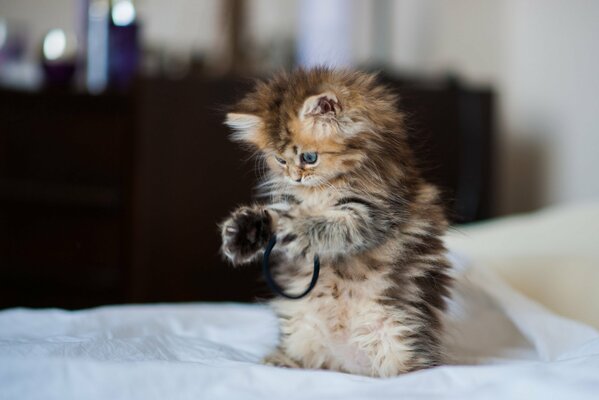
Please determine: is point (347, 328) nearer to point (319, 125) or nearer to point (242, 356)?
point (242, 356)

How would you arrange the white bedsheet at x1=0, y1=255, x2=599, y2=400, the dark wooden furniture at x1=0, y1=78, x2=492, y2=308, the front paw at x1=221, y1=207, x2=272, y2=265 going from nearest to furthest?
the white bedsheet at x1=0, y1=255, x2=599, y2=400 → the front paw at x1=221, y1=207, x2=272, y2=265 → the dark wooden furniture at x1=0, y1=78, x2=492, y2=308

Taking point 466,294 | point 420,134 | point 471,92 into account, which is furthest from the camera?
point 471,92

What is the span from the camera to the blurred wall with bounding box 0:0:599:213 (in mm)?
2414

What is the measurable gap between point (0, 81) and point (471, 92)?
5.22 ft

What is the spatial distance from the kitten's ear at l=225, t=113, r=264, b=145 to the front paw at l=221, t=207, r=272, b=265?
139 mm

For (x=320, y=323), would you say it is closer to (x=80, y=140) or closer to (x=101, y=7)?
(x=80, y=140)

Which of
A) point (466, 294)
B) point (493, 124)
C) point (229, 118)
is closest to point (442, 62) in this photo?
point (493, 124)

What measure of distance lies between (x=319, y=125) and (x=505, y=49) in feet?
7.05

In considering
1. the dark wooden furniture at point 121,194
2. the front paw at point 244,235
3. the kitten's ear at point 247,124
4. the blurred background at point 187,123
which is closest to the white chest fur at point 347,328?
the front paw at point 244,235

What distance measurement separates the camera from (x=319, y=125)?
0.93m

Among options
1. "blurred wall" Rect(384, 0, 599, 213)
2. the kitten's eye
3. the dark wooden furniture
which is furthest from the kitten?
"blurred wall" Rect(384, 0, 599, 213)

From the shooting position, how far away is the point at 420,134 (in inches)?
44.5

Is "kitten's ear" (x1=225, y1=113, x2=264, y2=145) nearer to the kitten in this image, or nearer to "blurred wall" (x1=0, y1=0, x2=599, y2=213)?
the kitten

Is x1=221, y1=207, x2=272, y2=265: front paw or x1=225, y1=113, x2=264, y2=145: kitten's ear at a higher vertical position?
x1=225, y1=113, x2=264, y2=145: kitten's ear
